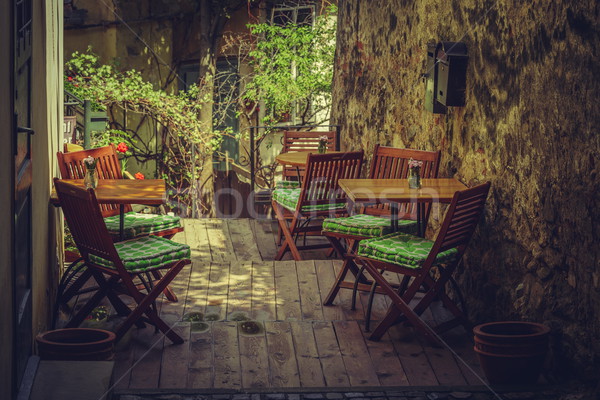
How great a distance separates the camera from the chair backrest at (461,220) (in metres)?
4.93

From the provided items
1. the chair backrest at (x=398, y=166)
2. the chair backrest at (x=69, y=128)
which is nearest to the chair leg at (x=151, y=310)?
the chair backrest at (x=398, y=166)

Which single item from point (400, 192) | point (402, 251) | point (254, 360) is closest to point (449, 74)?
point (400, 192)

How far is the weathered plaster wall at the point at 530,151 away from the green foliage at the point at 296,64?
5388 mm

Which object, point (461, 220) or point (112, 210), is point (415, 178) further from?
point (112, 210)

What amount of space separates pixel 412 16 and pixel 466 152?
1.78 metres

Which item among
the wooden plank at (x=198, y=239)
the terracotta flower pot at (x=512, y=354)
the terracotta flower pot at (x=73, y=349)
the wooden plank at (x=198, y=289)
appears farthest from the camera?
the wooden plank at (x=198, y=239)

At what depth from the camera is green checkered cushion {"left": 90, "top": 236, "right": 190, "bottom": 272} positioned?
16.6ft

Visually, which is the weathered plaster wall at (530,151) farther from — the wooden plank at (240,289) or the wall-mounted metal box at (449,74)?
the wooden plank at (240,289)

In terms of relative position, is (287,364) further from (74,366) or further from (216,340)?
(74,366)

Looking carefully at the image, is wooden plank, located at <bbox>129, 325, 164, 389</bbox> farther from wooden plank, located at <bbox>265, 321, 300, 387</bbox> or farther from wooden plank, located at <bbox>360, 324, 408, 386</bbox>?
wooden plank, located at <bbox>360, 324, 408, 386</bbox>

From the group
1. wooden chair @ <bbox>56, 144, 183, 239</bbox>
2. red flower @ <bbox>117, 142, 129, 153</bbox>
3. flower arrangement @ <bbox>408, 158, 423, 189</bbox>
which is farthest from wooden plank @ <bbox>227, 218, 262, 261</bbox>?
flower arrangement @ <bbox>408, 158, 423, 189</bbox>

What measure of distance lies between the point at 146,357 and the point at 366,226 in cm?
176

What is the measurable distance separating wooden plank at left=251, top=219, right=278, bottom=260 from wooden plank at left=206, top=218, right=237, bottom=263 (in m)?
0.25

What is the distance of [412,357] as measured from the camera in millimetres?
5008
